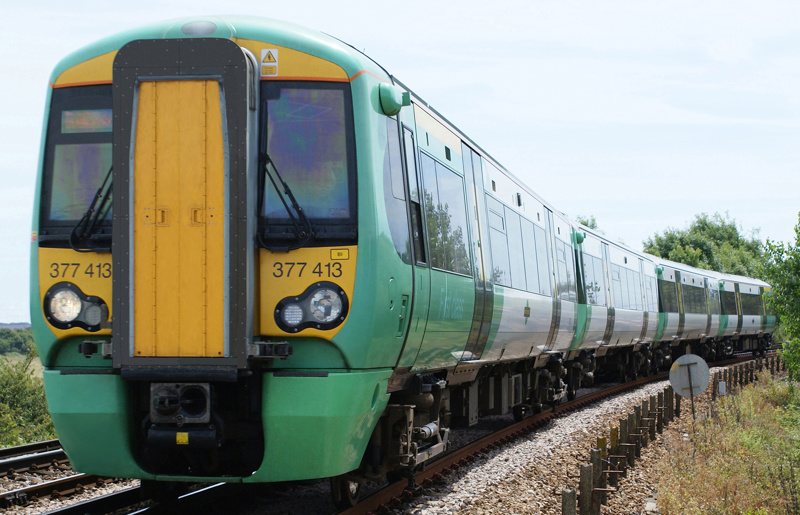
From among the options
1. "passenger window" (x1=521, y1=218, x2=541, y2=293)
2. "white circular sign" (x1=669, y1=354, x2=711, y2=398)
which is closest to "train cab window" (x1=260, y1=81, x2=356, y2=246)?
"passenger window" (x1=521, y1=218, x2=541, y2=293)

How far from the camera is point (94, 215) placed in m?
5.60

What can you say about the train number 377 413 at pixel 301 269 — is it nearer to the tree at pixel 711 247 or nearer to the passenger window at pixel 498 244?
the passenger window at pixel 498 244

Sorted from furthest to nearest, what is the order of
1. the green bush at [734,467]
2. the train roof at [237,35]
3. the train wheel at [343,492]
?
1. the green bush at [734,467]
2. the train wheel at [343,492]
3. the train roof at [237,35]

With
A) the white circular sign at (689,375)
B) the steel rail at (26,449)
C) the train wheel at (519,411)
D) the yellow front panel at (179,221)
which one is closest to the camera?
the yellow front panel at (179,221)

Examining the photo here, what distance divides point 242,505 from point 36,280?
241cm

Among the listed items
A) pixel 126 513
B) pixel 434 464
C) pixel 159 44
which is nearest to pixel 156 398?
pixel 126 513

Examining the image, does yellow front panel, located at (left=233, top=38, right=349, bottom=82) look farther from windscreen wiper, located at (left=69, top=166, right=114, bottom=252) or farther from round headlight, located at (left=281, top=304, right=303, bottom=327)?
round headlight, located at (left=281, top=304, right=303, bottom=327)

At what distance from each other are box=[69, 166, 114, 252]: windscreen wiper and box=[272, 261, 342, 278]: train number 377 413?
1.14 meters

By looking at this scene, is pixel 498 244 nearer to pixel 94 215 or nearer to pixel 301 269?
pixel 301 269

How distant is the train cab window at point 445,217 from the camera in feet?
22.9

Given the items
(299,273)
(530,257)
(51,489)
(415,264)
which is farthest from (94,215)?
(530,257)

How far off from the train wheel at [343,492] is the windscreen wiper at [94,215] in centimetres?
240

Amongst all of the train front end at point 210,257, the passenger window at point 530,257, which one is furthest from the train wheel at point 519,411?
the train front end at point 210,257

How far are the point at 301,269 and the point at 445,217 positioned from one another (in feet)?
7.35
